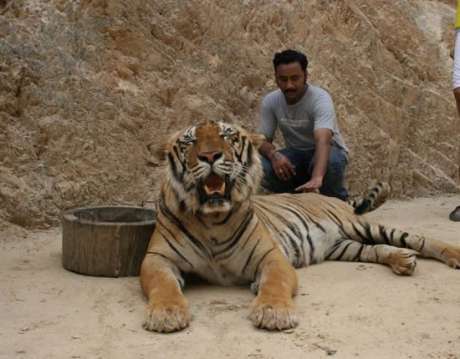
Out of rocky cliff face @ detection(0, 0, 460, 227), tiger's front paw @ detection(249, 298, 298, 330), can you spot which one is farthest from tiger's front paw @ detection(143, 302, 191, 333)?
rocky cliff face @ detection(0, 0, 460, 227)

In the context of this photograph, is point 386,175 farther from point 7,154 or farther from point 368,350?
point 368,350

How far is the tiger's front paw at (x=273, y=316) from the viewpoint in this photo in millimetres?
2971

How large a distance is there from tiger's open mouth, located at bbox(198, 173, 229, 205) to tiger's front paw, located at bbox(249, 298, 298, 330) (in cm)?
64

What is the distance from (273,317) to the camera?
2.98 meters

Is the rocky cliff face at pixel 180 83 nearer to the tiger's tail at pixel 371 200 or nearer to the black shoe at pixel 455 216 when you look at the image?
the black shoe at pixel 455 216

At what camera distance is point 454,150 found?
7.68 metres

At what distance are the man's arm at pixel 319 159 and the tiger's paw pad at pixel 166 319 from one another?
1.91m

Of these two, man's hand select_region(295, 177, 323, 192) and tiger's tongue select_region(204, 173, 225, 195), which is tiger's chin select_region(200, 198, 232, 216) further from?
man's hand select_region(295, 177, 323, 192)

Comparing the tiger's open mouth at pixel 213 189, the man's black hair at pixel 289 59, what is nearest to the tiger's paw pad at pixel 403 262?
the tiger's open mouth at pixel 213 189

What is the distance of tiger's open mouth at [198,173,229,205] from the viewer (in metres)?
3.48

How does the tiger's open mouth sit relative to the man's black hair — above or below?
below

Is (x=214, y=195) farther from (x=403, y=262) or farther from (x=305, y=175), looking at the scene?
(x=305, y=175)

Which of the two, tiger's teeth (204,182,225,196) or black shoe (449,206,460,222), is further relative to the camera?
black shoe (449,206,460,222)

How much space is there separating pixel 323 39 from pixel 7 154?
11.8ft
